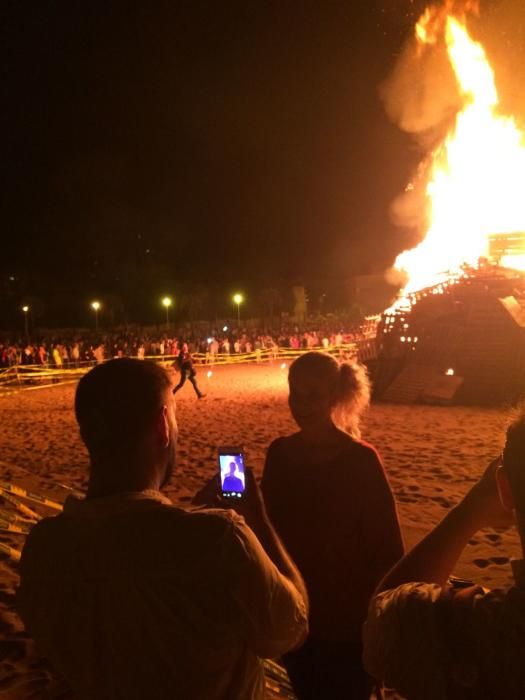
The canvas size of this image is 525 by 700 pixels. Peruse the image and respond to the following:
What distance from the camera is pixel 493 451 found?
9.82 m

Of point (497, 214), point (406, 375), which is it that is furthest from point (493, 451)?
point (497, 214)

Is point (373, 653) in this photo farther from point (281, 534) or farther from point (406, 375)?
point (406, 375)

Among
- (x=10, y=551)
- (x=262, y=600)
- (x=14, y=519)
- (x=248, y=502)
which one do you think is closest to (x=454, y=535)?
(x=262, y=600)

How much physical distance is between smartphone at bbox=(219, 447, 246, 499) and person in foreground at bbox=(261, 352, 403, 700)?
1.72ft

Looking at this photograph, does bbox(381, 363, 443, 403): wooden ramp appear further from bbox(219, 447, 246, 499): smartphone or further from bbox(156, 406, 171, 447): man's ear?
bbox(156, 406, 171, 447): man's ear

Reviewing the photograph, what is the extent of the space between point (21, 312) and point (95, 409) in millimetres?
50912

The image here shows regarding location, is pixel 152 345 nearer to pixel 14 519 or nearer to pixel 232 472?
pixel 14 519

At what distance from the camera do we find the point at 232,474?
1.94 m

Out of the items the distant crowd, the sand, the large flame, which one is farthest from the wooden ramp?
the distant crowd

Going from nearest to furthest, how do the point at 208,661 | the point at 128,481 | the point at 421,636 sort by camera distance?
the point at 421,636
the point at 208,661
the point at 128,481

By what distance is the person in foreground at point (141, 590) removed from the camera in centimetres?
132

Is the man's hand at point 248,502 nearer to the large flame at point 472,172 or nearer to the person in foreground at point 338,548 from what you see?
the person in foreground at point 338,548

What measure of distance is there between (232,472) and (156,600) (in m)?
0.67

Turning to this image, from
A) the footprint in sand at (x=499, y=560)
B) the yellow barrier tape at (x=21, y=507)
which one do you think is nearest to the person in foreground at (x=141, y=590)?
the footprint in sand at (x=499, y=560)
